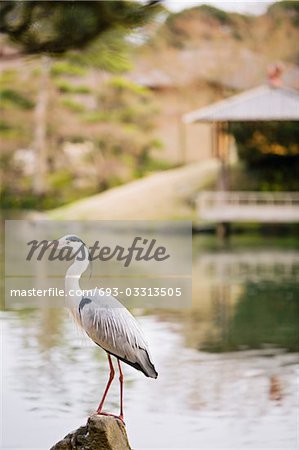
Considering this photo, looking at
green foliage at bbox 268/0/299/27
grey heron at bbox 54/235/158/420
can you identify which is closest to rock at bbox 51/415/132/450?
grey heron at bbox 54/235/158/420

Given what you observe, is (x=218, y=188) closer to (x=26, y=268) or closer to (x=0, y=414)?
(x=26, y=268)

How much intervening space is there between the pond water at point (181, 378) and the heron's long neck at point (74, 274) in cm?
106

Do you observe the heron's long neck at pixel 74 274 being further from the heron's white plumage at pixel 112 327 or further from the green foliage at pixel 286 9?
the green foliage at pixel 286 9

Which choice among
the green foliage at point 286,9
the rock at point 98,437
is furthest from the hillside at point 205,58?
the rock at point 98,437

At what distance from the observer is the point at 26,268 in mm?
17625

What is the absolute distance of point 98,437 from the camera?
5.85 meters

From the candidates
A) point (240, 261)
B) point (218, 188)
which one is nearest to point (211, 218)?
point (218, 188)

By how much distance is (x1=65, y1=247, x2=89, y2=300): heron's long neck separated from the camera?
6266 mm

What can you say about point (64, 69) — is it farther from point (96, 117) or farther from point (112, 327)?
point (112, 327)

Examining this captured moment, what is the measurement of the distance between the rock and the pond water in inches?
32.2

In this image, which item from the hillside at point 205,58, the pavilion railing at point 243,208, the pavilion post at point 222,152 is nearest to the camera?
the pavilion railing at point 243,208

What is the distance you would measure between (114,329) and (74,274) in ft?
1.32

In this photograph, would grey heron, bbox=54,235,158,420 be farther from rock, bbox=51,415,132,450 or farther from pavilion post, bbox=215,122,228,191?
pavilion post, bbox=215,122,228,191

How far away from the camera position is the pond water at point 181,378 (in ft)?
23.5
